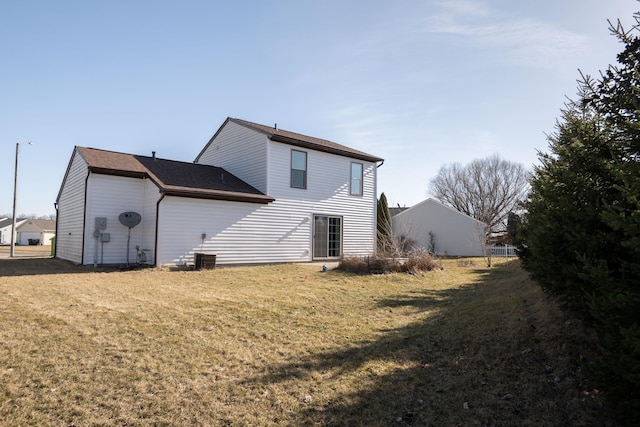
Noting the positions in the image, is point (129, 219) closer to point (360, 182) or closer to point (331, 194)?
point (331, 194)

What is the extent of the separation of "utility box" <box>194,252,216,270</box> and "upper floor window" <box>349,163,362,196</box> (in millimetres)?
8293

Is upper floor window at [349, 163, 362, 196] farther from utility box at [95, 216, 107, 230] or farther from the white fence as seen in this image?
the white fence

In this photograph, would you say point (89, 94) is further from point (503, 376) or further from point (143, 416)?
point (503, 376)

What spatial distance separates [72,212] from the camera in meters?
15.5

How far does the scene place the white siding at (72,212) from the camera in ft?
46.3

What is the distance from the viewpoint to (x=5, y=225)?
200ft

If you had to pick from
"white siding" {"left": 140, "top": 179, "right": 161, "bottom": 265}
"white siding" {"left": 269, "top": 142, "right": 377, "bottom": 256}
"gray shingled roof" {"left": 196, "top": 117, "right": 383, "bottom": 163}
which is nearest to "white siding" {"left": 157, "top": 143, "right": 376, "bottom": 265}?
"white siding" {"left": 269, "top": 142, "right": 377, "bottom": 256}

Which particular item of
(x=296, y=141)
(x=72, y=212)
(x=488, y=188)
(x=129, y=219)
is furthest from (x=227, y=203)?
(x=488, y=188)

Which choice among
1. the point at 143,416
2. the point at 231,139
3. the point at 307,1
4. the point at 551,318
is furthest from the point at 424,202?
the point at 143,416

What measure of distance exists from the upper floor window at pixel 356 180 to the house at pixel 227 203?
51 mm

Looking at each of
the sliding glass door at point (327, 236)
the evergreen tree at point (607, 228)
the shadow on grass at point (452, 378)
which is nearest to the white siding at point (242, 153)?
the sliding glass door at point (327, 236)

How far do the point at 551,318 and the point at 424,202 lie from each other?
1062 inches

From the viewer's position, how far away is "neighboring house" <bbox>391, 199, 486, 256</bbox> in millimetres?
29062

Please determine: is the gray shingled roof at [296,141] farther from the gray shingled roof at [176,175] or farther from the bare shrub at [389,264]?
the bare shrub at [389,264]
